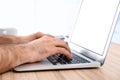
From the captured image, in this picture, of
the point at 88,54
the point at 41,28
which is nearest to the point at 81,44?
the point at 88,54

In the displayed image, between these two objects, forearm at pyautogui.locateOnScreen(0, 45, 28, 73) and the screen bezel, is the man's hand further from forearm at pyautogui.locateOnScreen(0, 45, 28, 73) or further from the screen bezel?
the screen bezel

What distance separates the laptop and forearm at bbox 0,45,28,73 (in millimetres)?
20

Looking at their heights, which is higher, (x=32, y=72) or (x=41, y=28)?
(x=32, y=72)

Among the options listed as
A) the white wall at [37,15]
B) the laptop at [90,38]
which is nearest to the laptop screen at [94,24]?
the laptop at [90,38]

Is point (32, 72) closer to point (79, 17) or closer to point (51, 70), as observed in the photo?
point (51, 70)

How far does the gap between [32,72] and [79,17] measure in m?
0.55

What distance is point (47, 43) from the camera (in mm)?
775

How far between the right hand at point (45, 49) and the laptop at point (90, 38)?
0.08 feet

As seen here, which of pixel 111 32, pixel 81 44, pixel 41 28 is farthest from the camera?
pixel 41 28

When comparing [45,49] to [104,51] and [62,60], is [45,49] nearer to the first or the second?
[62,60]

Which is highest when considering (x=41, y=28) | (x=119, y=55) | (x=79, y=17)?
(x=79, y=17)

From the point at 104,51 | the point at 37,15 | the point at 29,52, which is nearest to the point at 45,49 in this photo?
the point at 29,52

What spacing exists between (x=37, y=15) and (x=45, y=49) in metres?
1.78

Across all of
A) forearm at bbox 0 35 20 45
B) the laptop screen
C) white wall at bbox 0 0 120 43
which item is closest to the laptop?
the laptop screen
